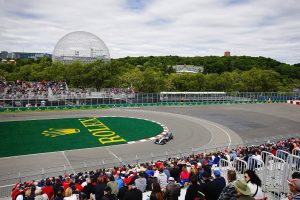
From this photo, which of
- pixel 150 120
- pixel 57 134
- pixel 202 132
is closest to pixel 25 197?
pixel 57 134

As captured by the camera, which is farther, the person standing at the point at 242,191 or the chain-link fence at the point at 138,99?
the chain-link fence at the point at 138,99

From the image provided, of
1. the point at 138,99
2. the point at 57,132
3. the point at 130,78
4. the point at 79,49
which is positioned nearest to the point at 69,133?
the point at 57,132

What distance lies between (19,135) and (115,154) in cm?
1287

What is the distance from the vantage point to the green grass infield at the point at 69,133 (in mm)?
24956

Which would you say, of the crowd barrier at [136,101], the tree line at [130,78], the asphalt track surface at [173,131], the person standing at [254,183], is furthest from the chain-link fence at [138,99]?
the person standing at [254,183]

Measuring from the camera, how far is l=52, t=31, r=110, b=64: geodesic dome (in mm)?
89438

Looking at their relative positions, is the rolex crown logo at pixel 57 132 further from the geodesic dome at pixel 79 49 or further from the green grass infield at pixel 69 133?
the geodesic dome at pixel 79 49

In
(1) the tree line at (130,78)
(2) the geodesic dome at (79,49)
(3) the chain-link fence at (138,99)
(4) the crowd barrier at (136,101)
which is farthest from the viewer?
(2) the geodesic dome at (79,49)

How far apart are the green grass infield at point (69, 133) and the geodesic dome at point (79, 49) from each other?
5513cm

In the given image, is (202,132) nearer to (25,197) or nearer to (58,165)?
(58,165)

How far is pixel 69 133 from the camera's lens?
99.1ft

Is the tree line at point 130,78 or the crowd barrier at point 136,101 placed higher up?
the tree line at point 130,78

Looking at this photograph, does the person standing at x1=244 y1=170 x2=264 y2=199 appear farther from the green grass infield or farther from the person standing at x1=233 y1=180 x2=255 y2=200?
the green grass infield

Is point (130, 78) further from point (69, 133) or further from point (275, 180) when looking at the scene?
point (275, 180)
